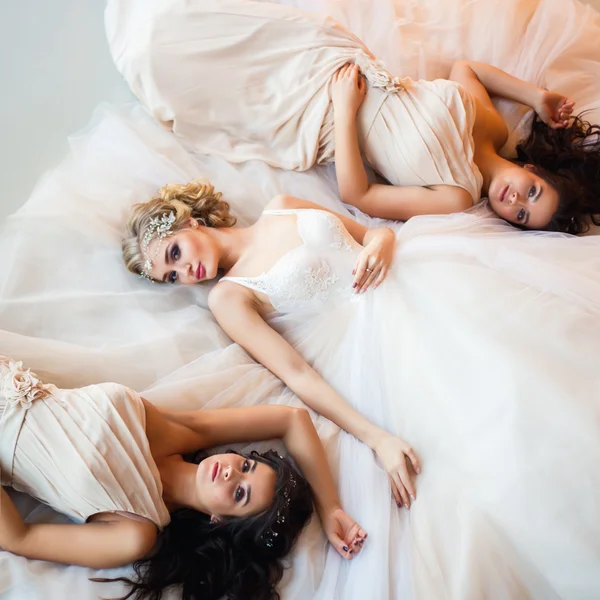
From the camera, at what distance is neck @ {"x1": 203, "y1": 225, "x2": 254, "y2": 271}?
6.55 feet

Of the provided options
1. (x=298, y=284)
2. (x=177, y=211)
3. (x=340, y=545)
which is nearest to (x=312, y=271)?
(x=298, y=284)

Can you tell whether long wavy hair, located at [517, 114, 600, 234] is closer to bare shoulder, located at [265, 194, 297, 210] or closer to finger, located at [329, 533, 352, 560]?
bare shoulder, located at [265, 194, 297, 210]

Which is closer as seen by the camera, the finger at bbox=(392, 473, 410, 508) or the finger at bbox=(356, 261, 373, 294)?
the finger at bbox=(392, 473, 410, 508)

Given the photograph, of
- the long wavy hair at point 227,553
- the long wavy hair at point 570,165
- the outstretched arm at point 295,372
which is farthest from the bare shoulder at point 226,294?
the long wavy hair at point 570,165

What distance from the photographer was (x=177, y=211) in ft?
6.27

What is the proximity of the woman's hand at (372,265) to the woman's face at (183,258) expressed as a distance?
49 centimetres

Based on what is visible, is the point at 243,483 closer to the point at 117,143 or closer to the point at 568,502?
the point at 568,502

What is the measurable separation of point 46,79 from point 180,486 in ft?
5.95

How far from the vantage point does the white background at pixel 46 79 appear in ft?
7.23

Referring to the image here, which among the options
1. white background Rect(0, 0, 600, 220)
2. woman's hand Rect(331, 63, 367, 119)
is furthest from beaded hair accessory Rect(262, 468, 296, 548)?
white background Rect(0, 0, 600, 220)

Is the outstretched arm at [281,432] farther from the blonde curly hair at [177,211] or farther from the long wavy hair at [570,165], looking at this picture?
the long wavy hair at [570,165]

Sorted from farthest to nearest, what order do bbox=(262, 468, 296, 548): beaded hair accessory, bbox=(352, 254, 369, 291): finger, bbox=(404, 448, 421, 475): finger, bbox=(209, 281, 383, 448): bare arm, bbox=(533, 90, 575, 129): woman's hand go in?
bbox=(533, 90, 575, 129): woman's hand
bbox=(352, 254, 369, 291): finger
bbox=(209, 281, 383, 448): bare arm
bbox=(404, 448, 421, 475): finger
bbox=(262, 468, 296, 548): beaded hair accessory

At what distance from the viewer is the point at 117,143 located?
210 centimetres

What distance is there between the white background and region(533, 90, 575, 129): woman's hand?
170 cm
